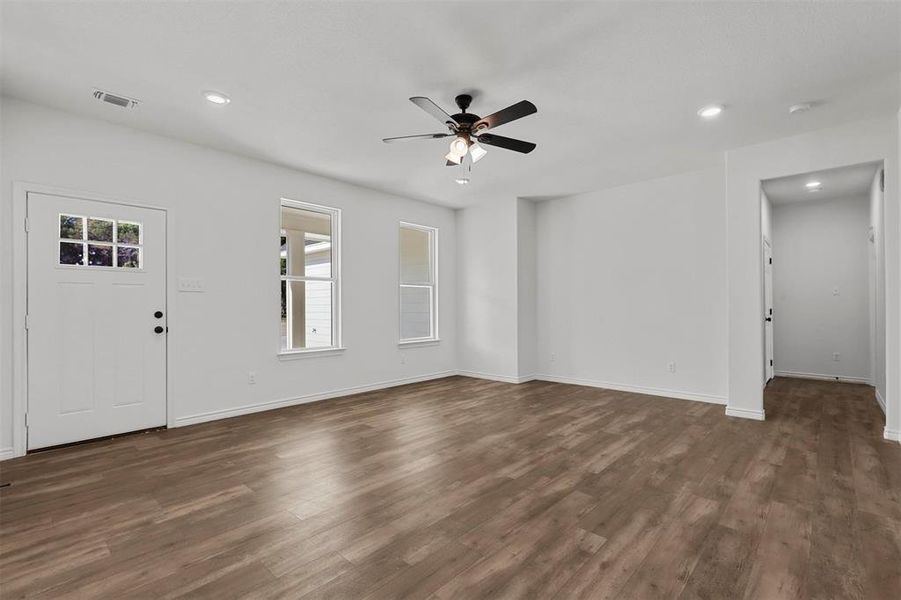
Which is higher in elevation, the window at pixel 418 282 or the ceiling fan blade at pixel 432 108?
the ceiling fan blade at pixel 432 108

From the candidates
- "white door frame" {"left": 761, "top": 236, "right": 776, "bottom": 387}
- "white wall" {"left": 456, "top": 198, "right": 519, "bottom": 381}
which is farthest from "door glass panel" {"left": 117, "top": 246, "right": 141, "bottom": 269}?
"white door frame" {"left": 761, "top": 236, "right": 776, "bottom": 387}

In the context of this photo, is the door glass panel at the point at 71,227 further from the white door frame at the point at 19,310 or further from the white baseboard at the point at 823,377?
the white baseboard at the point at 823,377


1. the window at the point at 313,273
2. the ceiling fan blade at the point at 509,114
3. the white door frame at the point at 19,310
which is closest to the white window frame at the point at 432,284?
the window at the point at 313,273

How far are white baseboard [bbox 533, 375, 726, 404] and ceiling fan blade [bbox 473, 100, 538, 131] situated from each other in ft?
13.0

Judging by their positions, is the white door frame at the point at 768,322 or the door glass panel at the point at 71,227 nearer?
the door glass panel at the point at 71,227

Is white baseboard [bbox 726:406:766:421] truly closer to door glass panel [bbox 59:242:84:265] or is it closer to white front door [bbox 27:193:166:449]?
white front door [bbox 27:193:166:449]

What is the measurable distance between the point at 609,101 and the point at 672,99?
18.1 inches

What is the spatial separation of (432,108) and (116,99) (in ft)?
8.11

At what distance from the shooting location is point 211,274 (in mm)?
4336

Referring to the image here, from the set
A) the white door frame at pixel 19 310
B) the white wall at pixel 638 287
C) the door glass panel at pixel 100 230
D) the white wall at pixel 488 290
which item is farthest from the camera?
the white wall at pixel 488 290

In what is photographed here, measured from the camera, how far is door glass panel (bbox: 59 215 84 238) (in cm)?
351

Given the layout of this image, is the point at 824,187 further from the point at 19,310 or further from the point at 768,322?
the point at 19,310

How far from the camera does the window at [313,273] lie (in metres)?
5.36

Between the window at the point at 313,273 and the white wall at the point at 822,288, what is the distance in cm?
649
